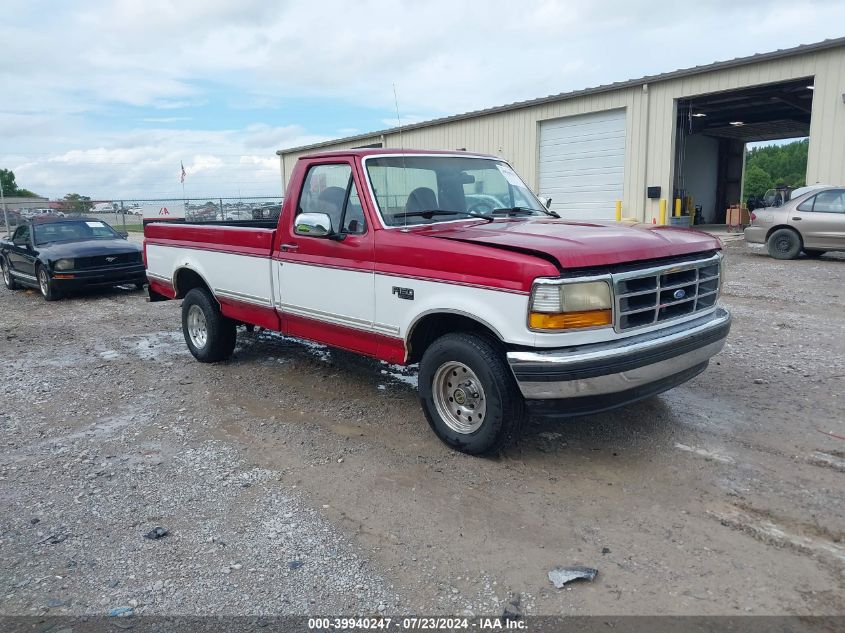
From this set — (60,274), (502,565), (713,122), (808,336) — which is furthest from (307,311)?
(713,122)

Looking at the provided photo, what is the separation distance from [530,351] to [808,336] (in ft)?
17.1

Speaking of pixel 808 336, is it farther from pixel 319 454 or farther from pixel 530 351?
pixel 319 454

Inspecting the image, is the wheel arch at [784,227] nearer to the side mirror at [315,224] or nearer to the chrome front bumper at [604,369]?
the chrome front bumper at [604,369]

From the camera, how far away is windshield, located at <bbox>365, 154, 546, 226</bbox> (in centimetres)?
498

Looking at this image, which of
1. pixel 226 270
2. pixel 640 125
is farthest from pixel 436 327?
pixel 640 125

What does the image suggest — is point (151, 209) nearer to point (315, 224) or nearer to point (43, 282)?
point (43, 282)

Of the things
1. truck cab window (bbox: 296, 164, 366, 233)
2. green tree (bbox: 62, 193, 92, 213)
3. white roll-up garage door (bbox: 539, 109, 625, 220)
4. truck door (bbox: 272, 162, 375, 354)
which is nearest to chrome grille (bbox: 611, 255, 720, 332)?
truck door (bbox: 272, 162, 375, 354)

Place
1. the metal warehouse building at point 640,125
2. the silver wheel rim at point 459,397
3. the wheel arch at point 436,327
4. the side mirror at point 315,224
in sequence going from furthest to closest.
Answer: the metal warehouse building at point 640,125
the side mirror at point 315,224
the silver wheel rim at point 459,397
the wheel arch at point 436,327

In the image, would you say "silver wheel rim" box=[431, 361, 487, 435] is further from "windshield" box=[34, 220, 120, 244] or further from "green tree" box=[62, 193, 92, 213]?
"green tree" box=[62, 193, 92, 213]

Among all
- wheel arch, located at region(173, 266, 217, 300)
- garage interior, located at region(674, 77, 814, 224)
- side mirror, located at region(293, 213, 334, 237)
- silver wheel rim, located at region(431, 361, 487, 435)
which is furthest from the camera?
garage interior, located at region(674, 77, 814, 224)

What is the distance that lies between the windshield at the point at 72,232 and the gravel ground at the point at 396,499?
23.3 ft

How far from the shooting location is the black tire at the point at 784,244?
1340cm

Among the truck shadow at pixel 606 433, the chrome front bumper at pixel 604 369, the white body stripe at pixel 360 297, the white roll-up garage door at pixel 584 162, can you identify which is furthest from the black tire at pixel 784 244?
the chrome front bumper at pixel 604 369

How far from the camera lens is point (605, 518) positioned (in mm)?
3594
